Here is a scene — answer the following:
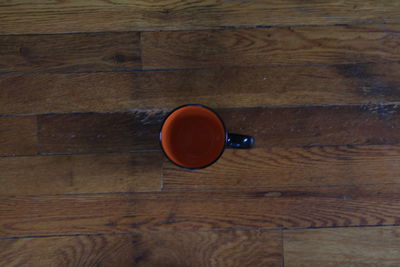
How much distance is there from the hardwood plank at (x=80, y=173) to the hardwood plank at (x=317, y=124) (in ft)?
0.91

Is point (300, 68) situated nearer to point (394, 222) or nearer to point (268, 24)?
point (268, 24)

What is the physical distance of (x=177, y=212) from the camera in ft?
3.01

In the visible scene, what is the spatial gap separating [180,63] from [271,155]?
1.25 ft

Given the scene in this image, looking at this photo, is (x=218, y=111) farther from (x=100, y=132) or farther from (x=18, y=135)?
(x=18, y=135)

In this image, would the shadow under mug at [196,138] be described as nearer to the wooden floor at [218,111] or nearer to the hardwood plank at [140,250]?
the wooden floor at [218,111]

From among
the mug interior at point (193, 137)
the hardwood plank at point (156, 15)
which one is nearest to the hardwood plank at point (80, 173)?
the mug interior at point (193, 137)

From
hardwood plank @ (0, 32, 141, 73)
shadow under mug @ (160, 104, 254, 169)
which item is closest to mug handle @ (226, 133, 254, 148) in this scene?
shadow under mug @ (160, 104, 254, 169)

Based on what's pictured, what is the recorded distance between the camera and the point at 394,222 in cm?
92

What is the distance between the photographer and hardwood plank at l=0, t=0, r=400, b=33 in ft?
3.11

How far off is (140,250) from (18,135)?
488 mm

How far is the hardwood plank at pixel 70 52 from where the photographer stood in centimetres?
94

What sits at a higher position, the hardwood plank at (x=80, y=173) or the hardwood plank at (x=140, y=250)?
the hardwood plank at (x=80, y=173)

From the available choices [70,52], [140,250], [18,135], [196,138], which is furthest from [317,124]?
[18,135]

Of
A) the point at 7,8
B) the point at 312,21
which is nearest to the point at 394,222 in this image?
the point at 312,21
